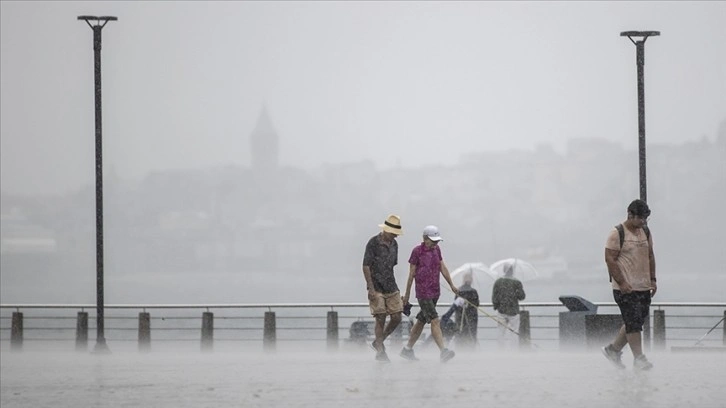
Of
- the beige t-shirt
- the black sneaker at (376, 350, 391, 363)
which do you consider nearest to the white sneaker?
the beige t-shirt

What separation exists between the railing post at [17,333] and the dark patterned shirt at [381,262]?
16.5 metres

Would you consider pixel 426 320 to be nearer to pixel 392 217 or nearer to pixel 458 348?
pixel 392 217

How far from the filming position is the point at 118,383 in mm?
19422

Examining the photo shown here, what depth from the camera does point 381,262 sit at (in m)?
22.3

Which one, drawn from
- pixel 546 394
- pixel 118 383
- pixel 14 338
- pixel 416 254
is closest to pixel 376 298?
pixel 416 254

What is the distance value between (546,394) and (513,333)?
1492cm

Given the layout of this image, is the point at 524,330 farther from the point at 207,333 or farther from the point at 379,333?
the point at 379,333

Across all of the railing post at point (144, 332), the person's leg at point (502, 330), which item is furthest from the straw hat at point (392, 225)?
the railing post at point (144, 332)

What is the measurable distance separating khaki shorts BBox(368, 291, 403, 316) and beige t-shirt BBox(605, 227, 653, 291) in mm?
4179

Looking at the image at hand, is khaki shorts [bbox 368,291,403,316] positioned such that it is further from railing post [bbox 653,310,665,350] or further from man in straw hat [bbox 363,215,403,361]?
railing post [bbox 653,310,665,350]

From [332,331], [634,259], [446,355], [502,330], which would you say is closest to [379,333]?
[446,355]

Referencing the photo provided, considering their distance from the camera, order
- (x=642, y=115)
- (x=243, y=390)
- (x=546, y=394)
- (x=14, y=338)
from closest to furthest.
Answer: (x=546, y=394), (x=243, y=390), (x=642, y=115), (x=14, y=338)

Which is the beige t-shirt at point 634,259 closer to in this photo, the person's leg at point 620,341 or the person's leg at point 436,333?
the person's leg at point 620,341

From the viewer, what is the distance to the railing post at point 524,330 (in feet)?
104
